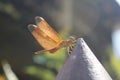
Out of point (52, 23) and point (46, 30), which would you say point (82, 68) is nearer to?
point (46, 30)

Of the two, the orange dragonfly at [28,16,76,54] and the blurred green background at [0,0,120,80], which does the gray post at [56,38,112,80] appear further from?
the blurred green background at [0,0,120,80]

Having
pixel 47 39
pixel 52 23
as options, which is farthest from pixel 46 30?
pixel 52 23

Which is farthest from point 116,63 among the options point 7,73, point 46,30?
point 46,30

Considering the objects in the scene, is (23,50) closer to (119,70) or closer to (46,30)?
(119,70)

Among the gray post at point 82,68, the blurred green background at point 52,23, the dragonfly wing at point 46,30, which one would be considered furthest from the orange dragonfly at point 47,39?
the blurred green background at point 52,23

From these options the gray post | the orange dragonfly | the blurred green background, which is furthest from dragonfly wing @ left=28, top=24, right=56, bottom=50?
the blurred green background

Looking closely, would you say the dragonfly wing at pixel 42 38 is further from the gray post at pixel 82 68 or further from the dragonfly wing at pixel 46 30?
the gray post at pixel 82 68
